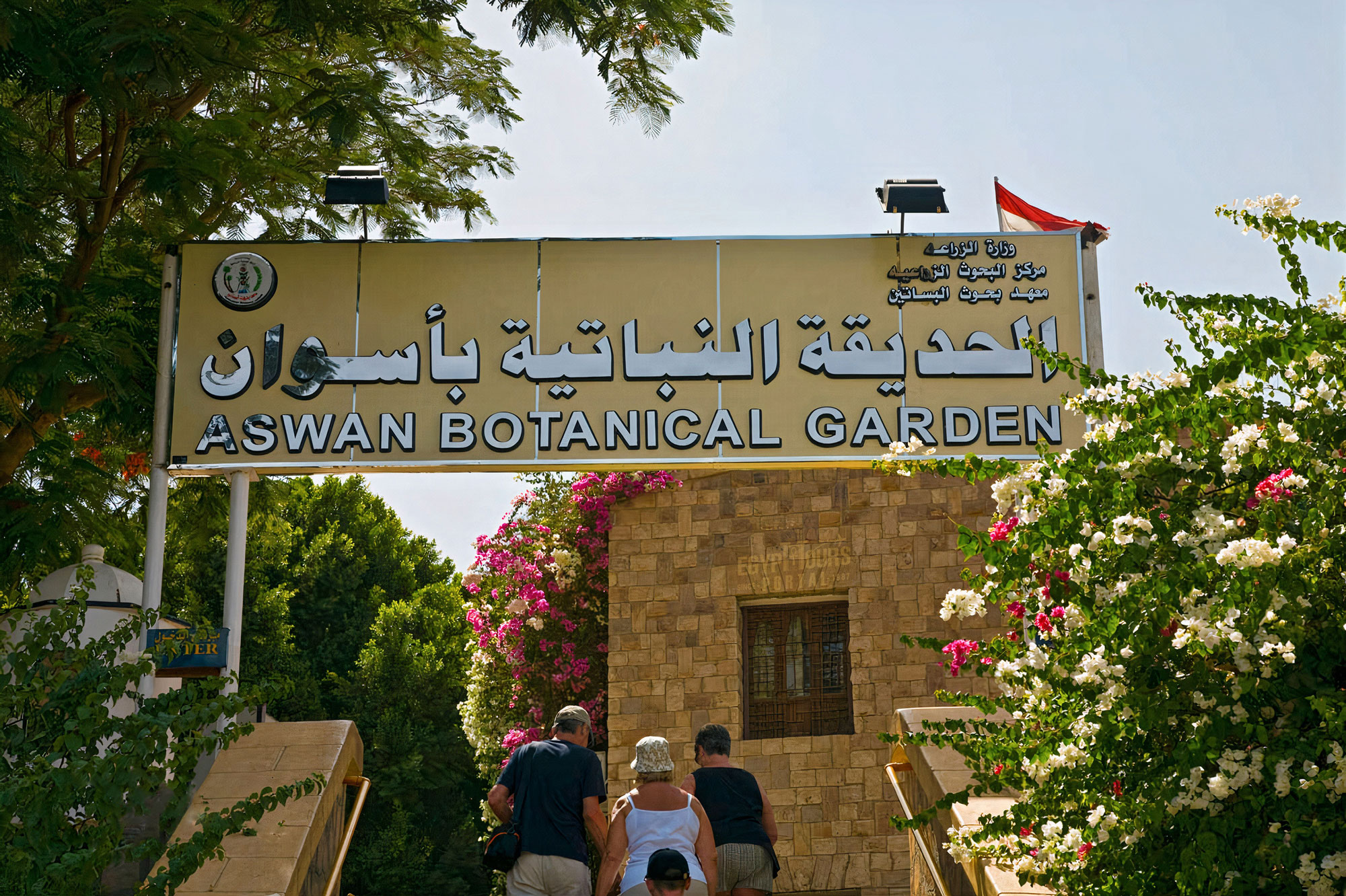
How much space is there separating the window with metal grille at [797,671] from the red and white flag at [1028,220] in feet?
15.0

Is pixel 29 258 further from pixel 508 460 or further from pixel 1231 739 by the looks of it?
pixel 1231 739

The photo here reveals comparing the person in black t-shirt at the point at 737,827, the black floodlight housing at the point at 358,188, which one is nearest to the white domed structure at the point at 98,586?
the black floodlight housing at the point at 358,188

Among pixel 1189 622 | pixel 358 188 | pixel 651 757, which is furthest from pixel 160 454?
A: pixel 1189 622

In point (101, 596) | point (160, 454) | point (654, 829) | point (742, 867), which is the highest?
point (160, 454)

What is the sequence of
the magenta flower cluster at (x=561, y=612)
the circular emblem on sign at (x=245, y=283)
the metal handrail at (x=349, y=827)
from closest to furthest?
the metal handrail at (x=349, y=827) < the circular emblem on sign at (x=245, y=283) < the magenta flower cluster at (x=561, y=612)

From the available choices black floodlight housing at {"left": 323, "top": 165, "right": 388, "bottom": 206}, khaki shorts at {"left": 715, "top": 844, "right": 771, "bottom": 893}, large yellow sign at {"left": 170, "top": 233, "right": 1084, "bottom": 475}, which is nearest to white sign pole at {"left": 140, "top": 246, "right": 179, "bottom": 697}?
large yellow sign at {"left": 170, "top": 233, "right": 1084, "bottom": 475}

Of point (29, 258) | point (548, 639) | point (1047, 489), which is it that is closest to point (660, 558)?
point (548, 639)

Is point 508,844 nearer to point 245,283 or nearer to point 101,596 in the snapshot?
point 245,283

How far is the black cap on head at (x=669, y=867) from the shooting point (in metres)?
5.63

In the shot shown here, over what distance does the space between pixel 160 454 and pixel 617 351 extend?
11.5 feet

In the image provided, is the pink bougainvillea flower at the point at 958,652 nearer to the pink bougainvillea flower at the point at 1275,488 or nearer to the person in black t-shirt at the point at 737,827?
the person in black t-shirt at the point at 737,827

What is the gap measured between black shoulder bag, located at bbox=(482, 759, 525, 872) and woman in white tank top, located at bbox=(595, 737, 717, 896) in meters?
0.44

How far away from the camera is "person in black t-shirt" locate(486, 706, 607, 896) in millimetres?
6828

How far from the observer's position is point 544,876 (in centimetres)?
683
